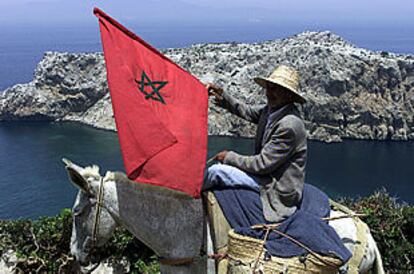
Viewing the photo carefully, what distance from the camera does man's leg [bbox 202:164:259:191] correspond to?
4637 mm

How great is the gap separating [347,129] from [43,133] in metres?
51.5

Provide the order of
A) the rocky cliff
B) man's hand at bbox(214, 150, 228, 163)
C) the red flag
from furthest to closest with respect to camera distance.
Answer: the rocky cliff
man's hand at bbox(214, 150, 228, 163)
the red flag

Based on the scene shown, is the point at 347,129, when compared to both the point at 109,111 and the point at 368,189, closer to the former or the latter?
the point at 368,189

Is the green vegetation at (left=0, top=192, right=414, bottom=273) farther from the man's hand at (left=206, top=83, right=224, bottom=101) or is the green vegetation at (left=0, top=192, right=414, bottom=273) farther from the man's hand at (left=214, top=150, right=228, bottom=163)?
the man's hand at (left=206, top=83, right=224, bottom=101)

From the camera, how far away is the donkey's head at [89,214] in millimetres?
4379

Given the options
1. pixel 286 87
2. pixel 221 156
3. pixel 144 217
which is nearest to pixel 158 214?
pixel 144 217

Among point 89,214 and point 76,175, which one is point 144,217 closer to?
point 89,214

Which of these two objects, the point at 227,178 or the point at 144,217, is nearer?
the point at 144,217

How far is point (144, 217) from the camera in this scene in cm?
449

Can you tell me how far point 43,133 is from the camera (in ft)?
246

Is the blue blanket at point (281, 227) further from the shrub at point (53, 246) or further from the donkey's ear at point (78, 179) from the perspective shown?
the shrub at point (53, 246)

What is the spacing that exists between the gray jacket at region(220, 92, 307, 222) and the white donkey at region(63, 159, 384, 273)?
67 cm

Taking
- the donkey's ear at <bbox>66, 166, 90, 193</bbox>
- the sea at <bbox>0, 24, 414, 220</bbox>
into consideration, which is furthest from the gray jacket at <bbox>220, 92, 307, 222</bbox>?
the sea at <bbox>0, 24, 414, 220</bbox>

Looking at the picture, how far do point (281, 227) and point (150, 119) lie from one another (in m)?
1.73
